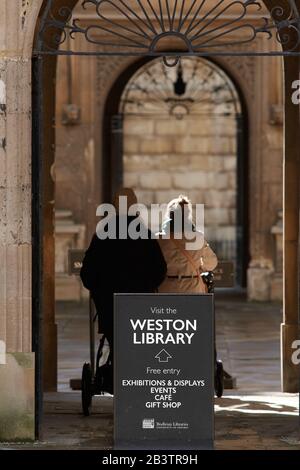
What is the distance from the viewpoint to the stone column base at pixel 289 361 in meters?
13.9

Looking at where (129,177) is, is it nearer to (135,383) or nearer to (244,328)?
(244,328)

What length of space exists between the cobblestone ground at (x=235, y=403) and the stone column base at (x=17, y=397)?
186 mm

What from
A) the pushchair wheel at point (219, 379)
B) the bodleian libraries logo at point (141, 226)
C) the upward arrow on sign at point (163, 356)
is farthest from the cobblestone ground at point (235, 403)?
the bodleian libraries logo at point (141, 226)

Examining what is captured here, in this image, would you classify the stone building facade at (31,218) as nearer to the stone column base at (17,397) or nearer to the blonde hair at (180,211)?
the stone column base at (17,397)

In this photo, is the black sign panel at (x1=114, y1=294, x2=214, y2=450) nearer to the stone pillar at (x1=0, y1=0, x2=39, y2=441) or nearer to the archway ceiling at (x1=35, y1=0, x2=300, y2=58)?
the stone pillar at (x1=0, y1=0, x2=39, y2=441)

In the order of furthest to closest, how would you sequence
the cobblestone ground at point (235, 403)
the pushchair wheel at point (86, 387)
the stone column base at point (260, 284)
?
1. the stone column base at point (260, 284)
2. the pushchair wheel at point (86, 387)
3. the cobblestone ground at point (235, 403)

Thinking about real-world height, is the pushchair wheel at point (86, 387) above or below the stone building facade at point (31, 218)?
below

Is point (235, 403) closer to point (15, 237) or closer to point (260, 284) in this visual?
point (15, 237)

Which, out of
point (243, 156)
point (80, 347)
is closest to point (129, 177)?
point (243, 156)

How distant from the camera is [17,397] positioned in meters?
10.4

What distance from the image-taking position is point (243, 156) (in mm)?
26234

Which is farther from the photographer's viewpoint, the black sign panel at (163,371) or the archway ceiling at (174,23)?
the archway ceiling at (174,23)

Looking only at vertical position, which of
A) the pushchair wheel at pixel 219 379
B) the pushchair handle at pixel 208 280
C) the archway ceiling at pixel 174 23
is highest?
the archway ceiling at pixel 174 23

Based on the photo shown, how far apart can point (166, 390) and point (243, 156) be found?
16512mm
